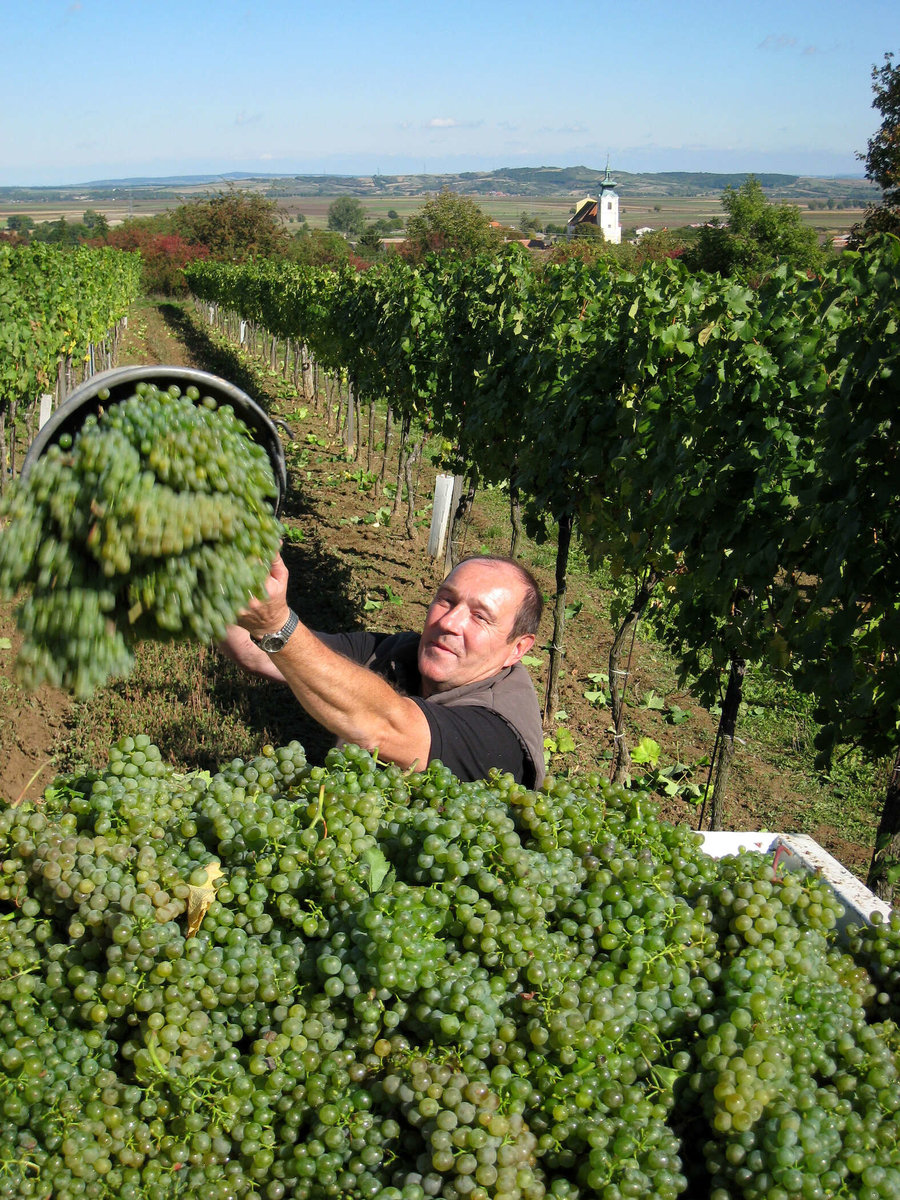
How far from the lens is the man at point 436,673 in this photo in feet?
7.64

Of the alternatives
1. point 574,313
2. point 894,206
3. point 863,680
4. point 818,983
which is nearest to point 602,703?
point 574,313

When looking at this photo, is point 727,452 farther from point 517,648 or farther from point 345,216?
point 345,216

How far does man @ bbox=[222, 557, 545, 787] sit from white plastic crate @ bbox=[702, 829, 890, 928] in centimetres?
67

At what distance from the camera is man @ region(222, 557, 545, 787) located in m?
2.33

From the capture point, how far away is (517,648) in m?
3.27

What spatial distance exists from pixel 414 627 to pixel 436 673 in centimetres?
523

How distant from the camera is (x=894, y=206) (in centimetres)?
3678

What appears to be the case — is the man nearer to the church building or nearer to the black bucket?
the black bucket

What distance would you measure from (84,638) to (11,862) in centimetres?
42

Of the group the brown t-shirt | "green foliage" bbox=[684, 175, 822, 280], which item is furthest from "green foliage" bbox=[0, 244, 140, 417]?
"green foliage" bbox=[684, 175, 822, 280]

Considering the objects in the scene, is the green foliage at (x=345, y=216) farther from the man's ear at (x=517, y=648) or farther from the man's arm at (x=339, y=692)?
the man's arm at (x=339, y=692)

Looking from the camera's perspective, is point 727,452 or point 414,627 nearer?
point 727,452

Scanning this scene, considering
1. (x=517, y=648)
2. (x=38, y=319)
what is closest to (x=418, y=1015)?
(x=517, y=648)

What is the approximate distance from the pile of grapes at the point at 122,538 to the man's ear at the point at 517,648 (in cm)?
155
